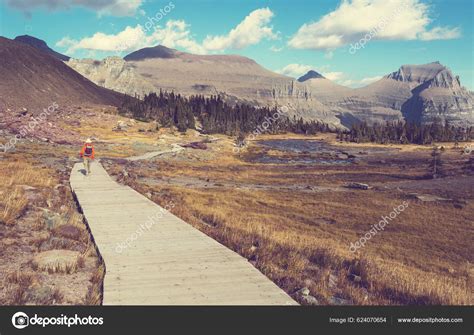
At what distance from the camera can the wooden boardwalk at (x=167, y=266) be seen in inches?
282

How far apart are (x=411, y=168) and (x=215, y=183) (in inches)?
1441

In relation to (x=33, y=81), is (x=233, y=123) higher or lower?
lower

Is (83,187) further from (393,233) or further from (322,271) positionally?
(393,233)

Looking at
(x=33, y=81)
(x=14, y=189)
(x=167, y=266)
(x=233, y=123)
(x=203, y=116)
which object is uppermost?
(x=33, y=81)

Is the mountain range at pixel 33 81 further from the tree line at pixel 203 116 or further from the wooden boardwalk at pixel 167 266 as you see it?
the wooden boardwalk at pixel 167 266

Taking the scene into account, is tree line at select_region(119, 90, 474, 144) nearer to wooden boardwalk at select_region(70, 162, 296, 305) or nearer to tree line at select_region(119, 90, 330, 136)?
tree line at select_region(119, 90, 330, 136)

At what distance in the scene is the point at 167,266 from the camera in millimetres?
8852
